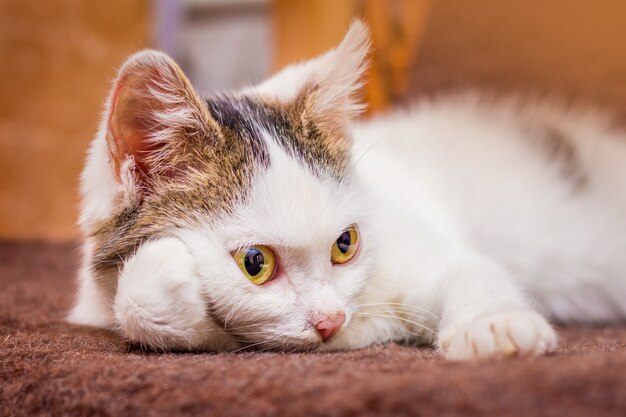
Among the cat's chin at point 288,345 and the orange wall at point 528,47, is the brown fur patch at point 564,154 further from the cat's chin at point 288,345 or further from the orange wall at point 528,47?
the cat's chin at point 288,345

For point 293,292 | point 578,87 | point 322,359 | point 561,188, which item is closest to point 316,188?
point 293,292

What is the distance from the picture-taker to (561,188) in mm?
1680

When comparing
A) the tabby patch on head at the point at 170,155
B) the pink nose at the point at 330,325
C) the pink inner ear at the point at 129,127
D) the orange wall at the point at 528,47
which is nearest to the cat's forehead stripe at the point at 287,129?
the tabby patch on head at the point at 170,155

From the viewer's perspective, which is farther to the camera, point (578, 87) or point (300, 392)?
point (578, 87)

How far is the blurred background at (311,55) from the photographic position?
→ 1931mm

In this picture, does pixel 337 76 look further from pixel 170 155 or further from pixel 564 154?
pixel 564 154

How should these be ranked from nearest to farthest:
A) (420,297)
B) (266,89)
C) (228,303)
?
(228,303)
(420,297)
(266,89)

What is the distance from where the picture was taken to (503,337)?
78 cm

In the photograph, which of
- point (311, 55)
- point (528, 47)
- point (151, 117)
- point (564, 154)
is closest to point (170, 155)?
point (151, 117)

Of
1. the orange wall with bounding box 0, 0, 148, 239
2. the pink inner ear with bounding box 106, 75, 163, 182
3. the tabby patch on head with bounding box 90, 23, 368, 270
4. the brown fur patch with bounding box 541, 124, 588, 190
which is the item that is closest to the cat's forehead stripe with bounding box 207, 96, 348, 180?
the tabby patch on head with bounding box 90, 23, 368, 270

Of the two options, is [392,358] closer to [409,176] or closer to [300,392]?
[300,392]

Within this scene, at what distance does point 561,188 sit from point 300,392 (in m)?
1.26

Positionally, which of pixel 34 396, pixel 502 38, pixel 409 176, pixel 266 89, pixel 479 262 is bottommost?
pixel 34 396

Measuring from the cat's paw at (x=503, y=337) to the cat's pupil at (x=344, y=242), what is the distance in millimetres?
241
